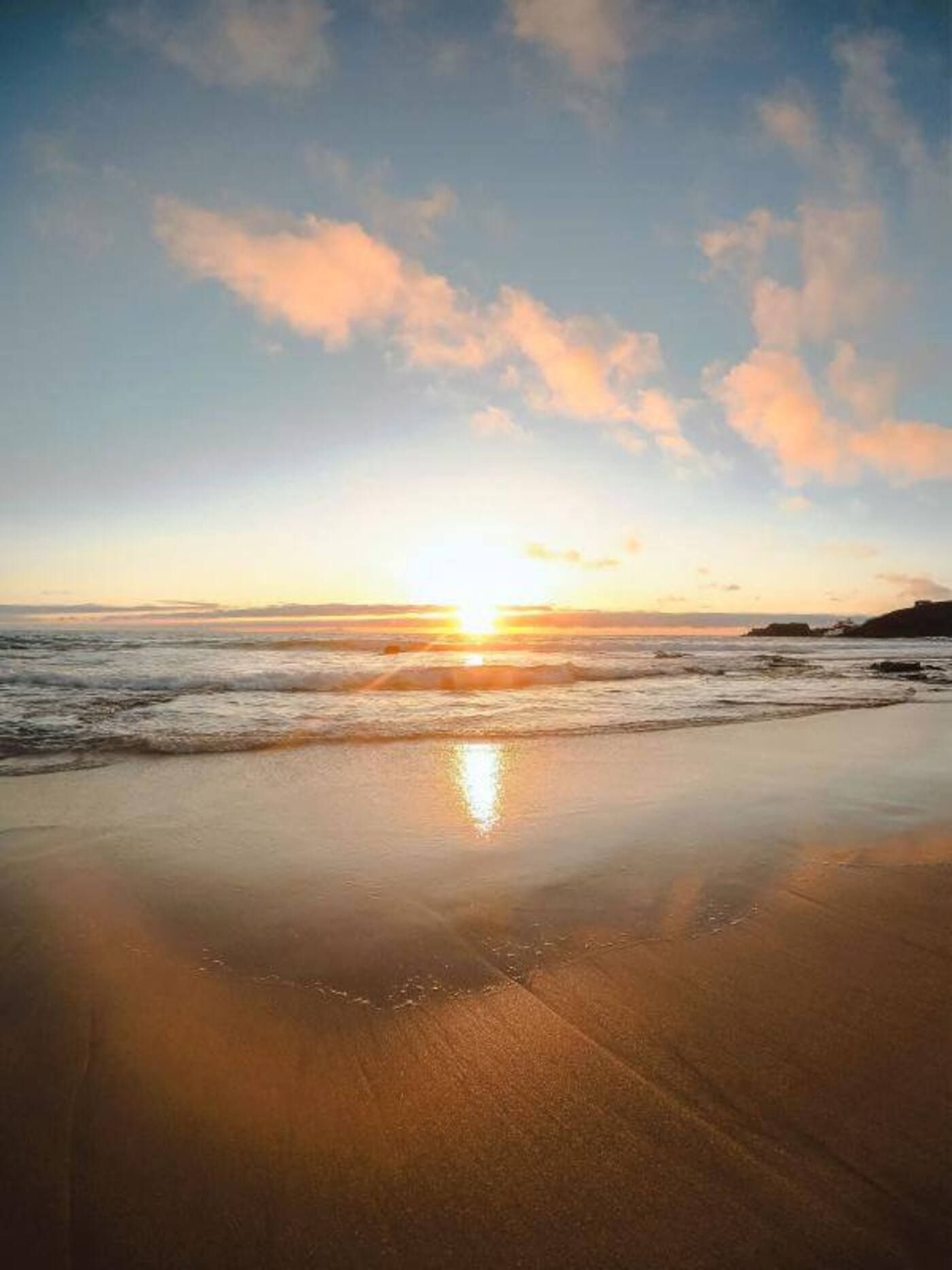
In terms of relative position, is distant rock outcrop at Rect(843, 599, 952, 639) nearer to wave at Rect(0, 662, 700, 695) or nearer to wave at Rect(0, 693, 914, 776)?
wave at Rect(0, 662, 700, 695)

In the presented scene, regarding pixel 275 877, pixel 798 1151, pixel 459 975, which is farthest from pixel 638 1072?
pixel 275 877

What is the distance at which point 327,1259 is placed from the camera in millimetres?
1445

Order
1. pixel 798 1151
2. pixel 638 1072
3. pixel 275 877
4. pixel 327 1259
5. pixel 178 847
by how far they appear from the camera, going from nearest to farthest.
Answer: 1. pixel 327 1259
2. pixel 798 1151
3. pixel 638 1072
4. pixel 275 877
5. pixel 178 847

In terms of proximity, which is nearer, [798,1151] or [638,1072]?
[798,1151]

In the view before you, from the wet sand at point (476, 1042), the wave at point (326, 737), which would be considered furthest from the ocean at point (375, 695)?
the wet sand at point (476, 1042)

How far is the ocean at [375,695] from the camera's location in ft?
26.9

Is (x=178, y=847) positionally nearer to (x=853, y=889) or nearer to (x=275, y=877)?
(x=275, y=877)

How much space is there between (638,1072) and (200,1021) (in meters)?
1.49

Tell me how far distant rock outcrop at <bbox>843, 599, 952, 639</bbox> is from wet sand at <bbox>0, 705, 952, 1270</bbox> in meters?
56.7

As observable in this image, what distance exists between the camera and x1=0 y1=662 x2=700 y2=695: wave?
1465 centimetres

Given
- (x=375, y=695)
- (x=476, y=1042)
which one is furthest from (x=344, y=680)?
(x=476, y=1042)

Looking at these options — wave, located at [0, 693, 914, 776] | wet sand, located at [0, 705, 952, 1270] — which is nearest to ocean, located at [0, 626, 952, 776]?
wave, located at [0, 693, 914, 776]

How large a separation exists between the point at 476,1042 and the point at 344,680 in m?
14.8

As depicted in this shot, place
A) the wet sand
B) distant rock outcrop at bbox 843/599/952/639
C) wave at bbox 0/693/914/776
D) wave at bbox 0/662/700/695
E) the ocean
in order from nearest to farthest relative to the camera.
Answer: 1. the wet sand
2. wave at bbox 0/693/914/776
3. the ocean
4. wave at bbox 0/662/700/695
5. distant rock outcrop at bbox 843/599/952/639
